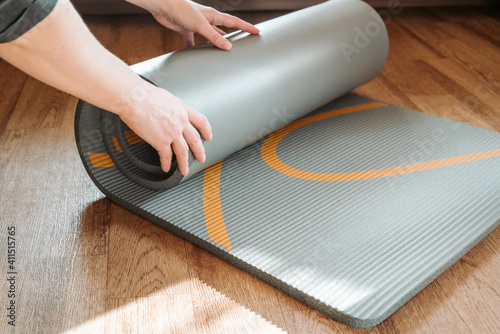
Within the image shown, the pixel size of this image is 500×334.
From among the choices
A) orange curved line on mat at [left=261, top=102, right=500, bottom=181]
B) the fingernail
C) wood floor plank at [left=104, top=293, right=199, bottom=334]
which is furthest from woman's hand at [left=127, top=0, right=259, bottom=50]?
wood floor plank at [left=104, top=293, right=199, bottom=334]

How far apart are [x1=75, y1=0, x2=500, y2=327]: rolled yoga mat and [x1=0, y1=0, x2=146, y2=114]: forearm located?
355mm

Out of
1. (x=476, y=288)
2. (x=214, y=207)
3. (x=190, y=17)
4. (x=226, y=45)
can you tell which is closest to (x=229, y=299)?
(x=214, y=207)

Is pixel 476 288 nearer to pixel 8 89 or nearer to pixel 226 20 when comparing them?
pixel 226 20

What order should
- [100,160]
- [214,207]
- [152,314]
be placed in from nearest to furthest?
[152,314], [214,207], [100,160]

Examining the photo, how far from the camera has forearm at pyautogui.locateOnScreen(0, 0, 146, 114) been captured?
93 centimetres

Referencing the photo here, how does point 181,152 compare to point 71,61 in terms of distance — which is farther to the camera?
point 181,152

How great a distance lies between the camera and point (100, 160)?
1.55 meters

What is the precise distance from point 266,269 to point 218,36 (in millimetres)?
744

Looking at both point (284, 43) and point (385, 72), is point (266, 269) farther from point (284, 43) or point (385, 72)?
point (385, 72)

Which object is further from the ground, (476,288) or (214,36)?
(214,36)

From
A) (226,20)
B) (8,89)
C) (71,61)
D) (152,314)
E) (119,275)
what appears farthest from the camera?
(8,89)

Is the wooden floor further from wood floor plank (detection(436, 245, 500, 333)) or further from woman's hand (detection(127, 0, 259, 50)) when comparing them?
woman's hand (detection(127, 0, 259, 50))

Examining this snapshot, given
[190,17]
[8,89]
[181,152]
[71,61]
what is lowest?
[8,89]

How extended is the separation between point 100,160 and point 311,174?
24.3 inches
